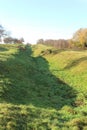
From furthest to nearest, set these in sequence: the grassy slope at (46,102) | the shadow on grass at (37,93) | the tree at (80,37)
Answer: the tree at (80,37), the shadow on grass at (37,93), the grassy slope at (46,102)

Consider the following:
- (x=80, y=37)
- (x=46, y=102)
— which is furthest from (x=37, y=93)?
(x=80, y=37)

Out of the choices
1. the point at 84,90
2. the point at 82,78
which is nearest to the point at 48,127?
the point at 84,90

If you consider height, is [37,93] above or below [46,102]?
above

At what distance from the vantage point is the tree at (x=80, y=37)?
131 meters

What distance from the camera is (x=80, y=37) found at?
440ft

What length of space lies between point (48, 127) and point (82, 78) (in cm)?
2518

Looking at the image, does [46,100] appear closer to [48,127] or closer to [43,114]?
[43,114]

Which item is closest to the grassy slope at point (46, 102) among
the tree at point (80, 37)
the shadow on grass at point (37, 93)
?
the shadow on grass at point (37, 93)

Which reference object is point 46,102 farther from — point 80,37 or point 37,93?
point 80,37

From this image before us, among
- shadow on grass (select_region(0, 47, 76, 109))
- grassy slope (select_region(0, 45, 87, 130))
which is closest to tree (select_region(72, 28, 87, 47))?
grassy slope (select_region(0, 45, 87, 130))

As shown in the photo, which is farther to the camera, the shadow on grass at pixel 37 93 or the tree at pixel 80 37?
the tree at pixel 80 37

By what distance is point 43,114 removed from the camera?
23328 mm

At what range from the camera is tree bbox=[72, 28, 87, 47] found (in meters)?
131

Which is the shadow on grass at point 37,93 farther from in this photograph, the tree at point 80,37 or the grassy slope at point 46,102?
the tree at point 80,37
